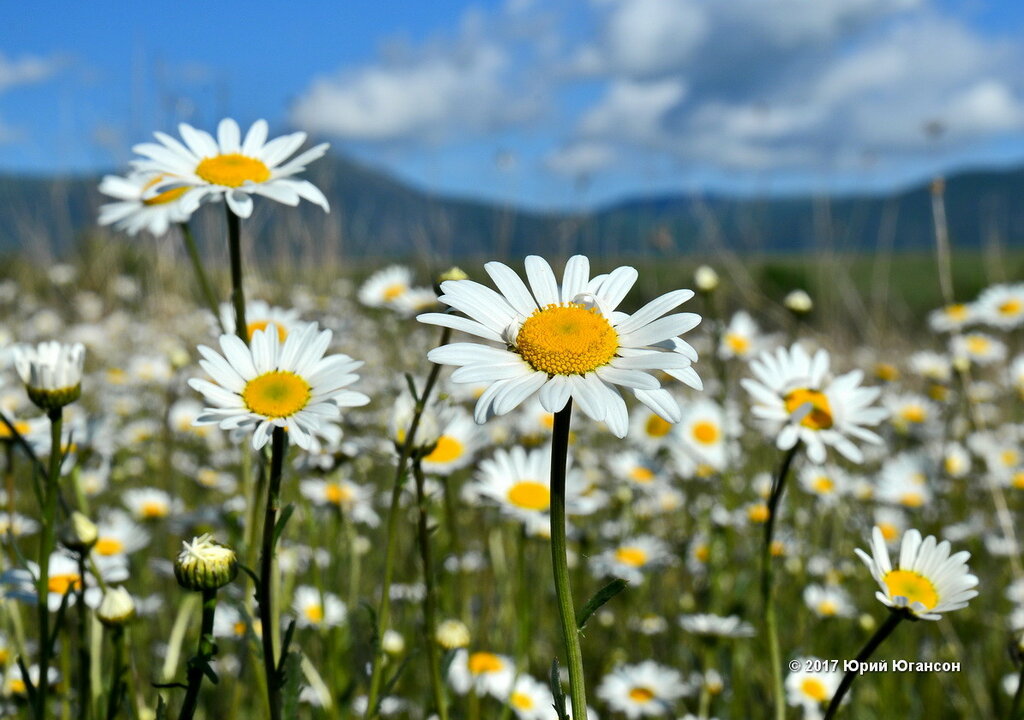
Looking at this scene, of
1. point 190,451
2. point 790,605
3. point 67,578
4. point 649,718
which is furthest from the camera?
point 190,451

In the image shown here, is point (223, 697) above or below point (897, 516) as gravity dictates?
below

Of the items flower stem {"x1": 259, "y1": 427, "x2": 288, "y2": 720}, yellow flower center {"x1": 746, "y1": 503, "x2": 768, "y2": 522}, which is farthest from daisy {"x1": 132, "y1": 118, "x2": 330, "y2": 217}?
yellow flower center {"x1": 746, "y1": 503, "x2": 768, "y2": 522}

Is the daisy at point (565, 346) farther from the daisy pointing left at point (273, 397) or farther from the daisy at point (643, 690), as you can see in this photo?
the daisy at point (643, 690)

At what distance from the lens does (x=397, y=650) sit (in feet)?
7.47

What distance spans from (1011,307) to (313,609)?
3216 millimetres

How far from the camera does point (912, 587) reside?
47.1 inches

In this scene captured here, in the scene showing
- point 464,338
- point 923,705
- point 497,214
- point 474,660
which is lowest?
point 923,705

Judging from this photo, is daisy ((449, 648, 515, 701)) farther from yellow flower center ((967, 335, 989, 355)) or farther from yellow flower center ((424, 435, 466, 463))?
yellow flower center ((967, 335, 989, 355))

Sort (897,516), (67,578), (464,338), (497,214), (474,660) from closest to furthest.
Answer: (67,578) < (474,660) < (897,516) < (497,214) < (464,338)

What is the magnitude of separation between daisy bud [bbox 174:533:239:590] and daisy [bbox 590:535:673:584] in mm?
Result: 1787

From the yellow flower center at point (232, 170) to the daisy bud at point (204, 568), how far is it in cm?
68

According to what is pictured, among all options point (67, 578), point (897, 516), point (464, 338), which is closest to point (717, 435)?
point (897, 516)

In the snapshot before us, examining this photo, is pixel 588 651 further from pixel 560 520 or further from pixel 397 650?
pixel 560 520

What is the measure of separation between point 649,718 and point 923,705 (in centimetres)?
80
